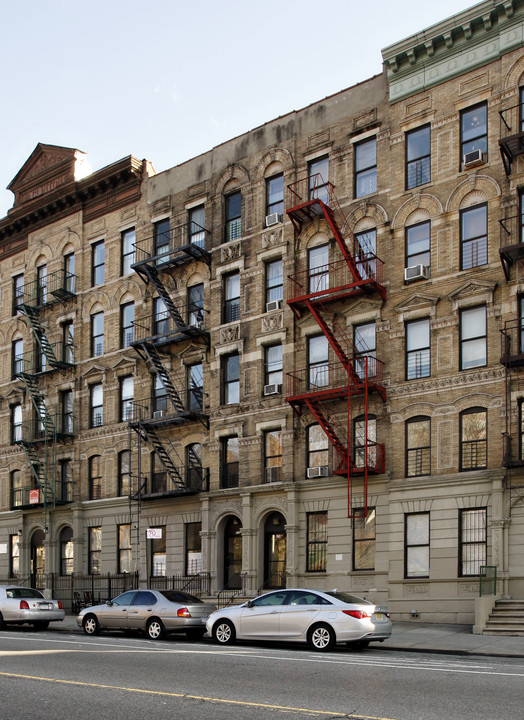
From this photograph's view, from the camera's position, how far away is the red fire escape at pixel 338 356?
27.4m

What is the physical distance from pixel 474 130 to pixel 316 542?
46.1ft

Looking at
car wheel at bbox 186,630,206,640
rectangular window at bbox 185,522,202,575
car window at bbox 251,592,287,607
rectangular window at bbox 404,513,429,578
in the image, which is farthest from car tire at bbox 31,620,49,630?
rectangular window at bbox 404,513,429,578

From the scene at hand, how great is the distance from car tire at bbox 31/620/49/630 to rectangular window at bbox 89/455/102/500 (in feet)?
31.6

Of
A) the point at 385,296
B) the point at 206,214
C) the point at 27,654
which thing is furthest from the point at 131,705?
the point at 206,214

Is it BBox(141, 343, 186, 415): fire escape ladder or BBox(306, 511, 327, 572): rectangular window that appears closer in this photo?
BBox(306, 511, 327, 572): rectangular window

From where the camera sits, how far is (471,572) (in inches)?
980

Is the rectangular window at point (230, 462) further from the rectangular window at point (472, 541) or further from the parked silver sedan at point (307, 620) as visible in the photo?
the parked silver sedan at point (307, 620)

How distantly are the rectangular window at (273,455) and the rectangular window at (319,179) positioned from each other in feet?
27.2

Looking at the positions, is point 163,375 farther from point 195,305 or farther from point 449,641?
point 449,641

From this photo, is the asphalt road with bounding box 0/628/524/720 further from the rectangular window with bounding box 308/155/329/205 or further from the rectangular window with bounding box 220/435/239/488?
the rectangular window with bounding box 308/155/329/205

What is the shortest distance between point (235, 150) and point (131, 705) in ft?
85.1

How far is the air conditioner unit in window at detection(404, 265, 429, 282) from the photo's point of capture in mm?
26859

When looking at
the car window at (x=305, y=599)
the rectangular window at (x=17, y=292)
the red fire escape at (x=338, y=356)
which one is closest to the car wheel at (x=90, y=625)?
the car window at (x=305, y=599)

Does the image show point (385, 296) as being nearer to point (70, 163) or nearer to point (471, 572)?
point (471, 572)
